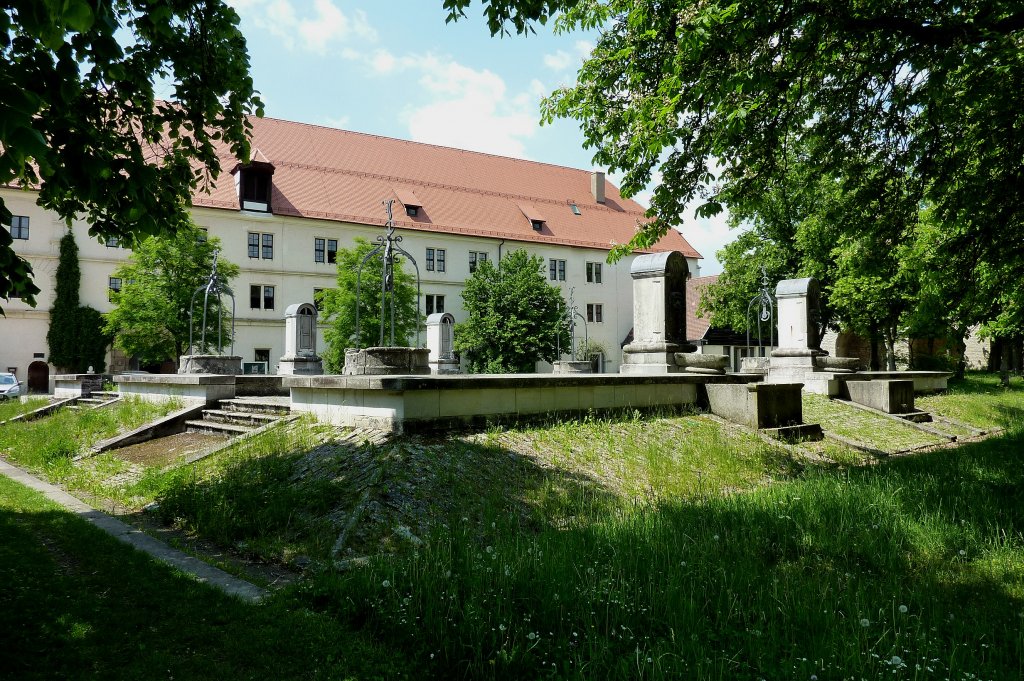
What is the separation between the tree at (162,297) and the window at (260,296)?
32.7 ft

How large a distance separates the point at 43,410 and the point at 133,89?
15.1 meters

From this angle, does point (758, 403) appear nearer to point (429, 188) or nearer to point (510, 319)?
point (510, 319)

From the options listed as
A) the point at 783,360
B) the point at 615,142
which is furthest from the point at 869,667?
the point at 783,360

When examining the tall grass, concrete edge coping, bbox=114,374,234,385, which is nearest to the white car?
concrete edge coping, bbox=114,374,234,385

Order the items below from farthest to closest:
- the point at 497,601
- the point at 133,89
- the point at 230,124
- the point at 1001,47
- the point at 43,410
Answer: the point at 43,410
the point at 230,124
the point at 1001,47
the point at 133,89
the point at 497,601

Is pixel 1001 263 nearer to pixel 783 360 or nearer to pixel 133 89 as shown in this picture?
pixel 783 360

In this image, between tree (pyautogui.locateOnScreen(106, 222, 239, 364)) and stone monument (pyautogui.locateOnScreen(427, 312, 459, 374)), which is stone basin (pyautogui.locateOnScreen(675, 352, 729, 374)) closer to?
stone monument (pyautogui.locateOnScreen(427, 312, 459, 374))

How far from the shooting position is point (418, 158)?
4778 cm

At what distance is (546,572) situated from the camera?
443 cm

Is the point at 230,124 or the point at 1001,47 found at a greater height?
the point at 1001,47

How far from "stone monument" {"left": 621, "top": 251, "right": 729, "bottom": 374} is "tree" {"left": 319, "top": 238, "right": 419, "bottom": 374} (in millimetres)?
20858

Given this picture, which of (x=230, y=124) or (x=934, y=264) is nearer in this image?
(x=230, y=124)

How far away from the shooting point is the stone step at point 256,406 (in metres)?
11.7

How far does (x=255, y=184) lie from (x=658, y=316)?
31826mm
